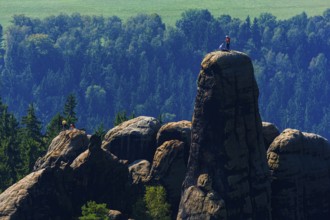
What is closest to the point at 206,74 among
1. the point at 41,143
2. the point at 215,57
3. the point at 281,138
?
the point at 215,57

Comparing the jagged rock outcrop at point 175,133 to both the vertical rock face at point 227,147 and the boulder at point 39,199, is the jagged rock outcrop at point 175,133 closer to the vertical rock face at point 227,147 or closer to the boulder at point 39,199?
the vertical rock face at point 227,147

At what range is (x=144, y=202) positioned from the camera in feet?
420

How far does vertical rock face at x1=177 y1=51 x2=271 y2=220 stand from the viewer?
396 ft

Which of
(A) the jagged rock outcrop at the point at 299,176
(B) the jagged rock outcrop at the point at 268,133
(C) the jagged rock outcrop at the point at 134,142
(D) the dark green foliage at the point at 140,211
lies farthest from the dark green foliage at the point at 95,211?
(B) the jagged rock outcrop at the point at 268,133

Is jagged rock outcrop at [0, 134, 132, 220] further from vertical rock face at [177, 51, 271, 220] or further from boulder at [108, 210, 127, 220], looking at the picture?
vertical rock face at [177, 51, 271, 220]

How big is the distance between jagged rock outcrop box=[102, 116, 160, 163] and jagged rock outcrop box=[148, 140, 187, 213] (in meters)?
4.17

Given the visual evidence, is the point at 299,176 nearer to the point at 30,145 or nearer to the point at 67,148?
the point at 67,148

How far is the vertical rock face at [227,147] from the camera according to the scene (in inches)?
4749

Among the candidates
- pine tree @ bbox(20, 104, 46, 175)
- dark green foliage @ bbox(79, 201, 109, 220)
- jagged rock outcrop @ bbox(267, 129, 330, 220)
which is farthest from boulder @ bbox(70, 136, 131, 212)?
pine tree @ bbox(20, 104, 46, 175)

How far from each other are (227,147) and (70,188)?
17.3 m

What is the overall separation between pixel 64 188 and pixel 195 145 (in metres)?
14.4

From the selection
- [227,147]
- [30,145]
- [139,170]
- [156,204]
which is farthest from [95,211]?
[30,145]

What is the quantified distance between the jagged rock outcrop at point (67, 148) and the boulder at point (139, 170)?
5.90 metres

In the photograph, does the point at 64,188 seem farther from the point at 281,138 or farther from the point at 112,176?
the point at 281,138
